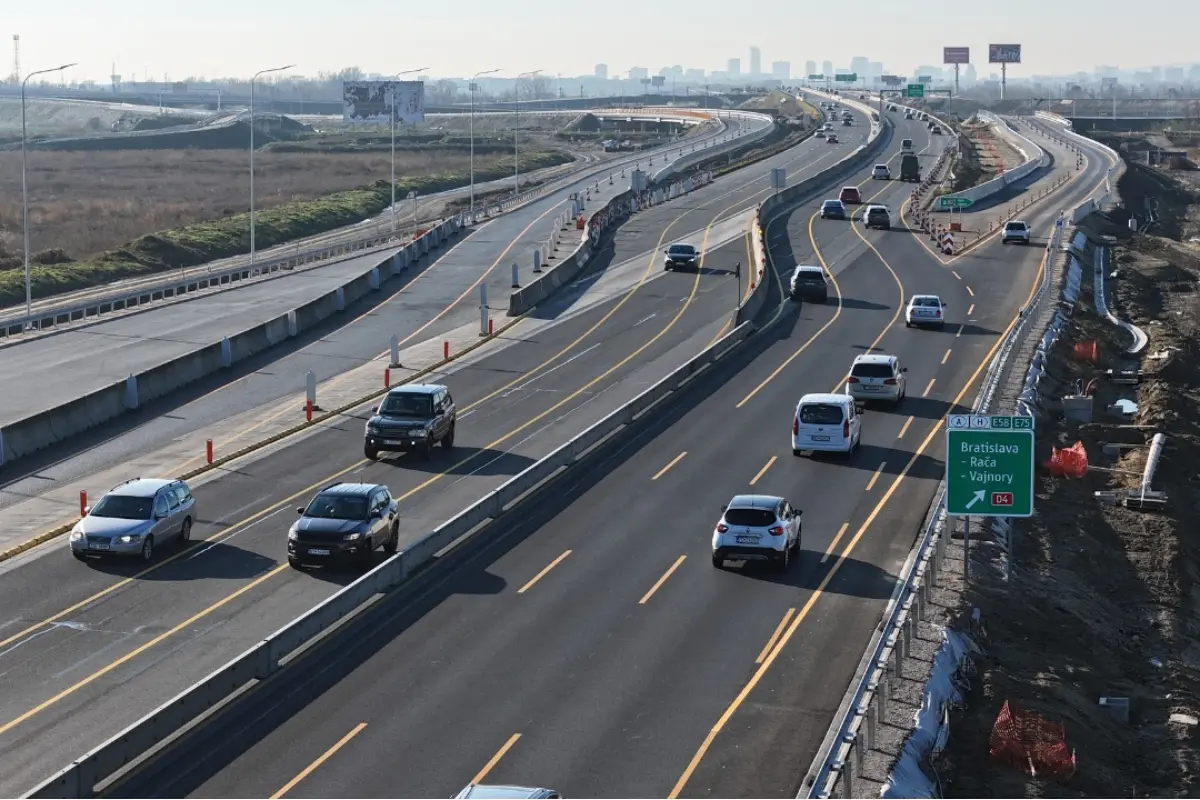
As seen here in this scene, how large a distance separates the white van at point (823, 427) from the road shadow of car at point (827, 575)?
27.4ft

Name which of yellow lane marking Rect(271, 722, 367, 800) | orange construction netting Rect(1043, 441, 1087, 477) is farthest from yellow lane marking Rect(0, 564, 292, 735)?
orange construction netting Rect(1043, 441, 1087, 477)

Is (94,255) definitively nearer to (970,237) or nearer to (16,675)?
(970,237)

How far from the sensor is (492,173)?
172750 mm

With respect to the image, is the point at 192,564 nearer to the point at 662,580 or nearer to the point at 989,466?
the point at 662,580

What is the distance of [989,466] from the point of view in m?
30.8

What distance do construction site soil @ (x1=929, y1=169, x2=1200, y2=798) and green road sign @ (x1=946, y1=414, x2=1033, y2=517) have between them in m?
1.48

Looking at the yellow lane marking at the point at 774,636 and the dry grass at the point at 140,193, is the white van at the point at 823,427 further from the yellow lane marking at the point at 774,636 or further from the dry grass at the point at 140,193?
the dry grass at the point at 140,193

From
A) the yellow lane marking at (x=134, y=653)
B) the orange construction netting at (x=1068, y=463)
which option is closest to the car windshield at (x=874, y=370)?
the orange construction netting at (x=1068, y=463)

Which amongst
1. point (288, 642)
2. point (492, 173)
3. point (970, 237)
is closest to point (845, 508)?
point (288, 642)

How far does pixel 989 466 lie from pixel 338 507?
12034mm

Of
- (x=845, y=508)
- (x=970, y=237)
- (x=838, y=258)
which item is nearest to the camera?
(x=845, y=508)

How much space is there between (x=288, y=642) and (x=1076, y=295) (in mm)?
54536

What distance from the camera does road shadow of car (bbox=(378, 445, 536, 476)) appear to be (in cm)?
3969

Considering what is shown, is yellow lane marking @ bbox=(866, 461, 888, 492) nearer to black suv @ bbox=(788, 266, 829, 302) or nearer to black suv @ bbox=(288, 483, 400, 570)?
black suv @ bbox=(288, 483, 400, 570)
